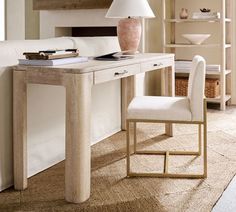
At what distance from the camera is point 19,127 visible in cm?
238

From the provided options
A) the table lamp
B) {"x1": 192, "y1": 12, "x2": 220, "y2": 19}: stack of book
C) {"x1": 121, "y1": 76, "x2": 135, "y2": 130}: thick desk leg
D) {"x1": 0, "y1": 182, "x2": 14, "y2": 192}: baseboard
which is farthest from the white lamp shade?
{"x1": 192, "y1": 12, "x2": 220, "y2": 19}: stack of book

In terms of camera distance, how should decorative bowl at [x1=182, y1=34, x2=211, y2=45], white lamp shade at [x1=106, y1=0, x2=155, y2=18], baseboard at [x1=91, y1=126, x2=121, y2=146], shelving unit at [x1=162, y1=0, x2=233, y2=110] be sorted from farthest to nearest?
shelving unit at [x1=162, y1=0, x2=233, y2=110]
decorative bowl at [x1=182, y1=34, x2=211, y2=45]
baseboard at [x1=91, y1=126, x2=121, y2=146]
white lamp shade at [x1=106, y1=0, x2=155, y2=18]

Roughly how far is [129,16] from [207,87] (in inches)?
77.5

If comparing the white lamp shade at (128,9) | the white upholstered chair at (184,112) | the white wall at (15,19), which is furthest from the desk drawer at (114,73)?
the white wall at (15,19)

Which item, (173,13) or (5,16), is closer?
(173,13)

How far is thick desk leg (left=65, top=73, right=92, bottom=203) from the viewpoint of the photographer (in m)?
2.20

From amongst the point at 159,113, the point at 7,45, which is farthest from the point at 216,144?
the point at 7,45

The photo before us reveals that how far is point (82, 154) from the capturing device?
223 centimetres

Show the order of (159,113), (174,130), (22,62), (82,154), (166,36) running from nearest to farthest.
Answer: (82,154), (22,62), (159,113), (174,130), (166,36)

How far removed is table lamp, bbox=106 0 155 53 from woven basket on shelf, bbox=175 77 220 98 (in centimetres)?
180

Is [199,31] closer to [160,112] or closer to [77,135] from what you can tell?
[160,112]

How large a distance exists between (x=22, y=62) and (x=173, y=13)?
312 cm

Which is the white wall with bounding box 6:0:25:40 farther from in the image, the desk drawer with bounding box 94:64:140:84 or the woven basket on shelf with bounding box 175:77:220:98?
the desk drawer with bounding box 94:64:140:84

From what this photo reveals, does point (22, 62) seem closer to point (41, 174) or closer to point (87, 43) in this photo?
point (41, 174)
